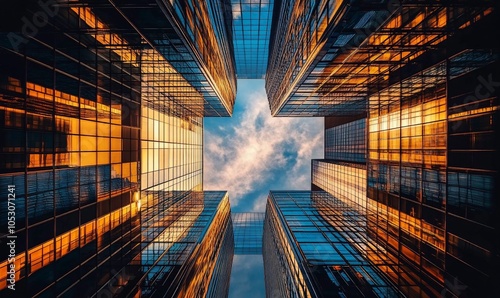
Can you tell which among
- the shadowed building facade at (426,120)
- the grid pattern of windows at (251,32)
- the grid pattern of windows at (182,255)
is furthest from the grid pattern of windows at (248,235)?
the grid pattern of windows at (251,32)

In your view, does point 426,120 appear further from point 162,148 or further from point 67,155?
point 162,148

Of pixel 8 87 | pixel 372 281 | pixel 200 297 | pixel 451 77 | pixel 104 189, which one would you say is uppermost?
pixel 451 77

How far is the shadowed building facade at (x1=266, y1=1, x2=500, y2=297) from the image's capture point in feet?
46.7

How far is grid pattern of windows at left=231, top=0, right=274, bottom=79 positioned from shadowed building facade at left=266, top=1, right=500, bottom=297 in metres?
22.3

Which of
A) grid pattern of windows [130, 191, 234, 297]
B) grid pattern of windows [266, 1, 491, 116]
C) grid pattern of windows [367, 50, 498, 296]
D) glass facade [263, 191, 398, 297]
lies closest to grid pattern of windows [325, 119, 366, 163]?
glass facade [263, 191, 398, 297]

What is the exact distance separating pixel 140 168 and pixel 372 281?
22.2 meters

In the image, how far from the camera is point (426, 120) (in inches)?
811

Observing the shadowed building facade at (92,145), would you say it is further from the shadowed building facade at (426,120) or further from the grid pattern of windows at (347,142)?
the grid pattern of windows at (347,142)

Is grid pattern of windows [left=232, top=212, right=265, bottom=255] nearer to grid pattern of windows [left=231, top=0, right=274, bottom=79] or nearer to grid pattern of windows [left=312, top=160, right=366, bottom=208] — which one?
grid pattern of windows [left=312, top=160, right=366, bottom=208]

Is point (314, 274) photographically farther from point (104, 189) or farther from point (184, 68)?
point (184, 68)

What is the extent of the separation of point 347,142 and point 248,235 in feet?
122

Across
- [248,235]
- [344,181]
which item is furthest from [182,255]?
[248,235]

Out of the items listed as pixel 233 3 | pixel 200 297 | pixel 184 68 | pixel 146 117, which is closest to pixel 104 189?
pixel 146 117

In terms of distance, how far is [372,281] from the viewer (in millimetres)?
18938
